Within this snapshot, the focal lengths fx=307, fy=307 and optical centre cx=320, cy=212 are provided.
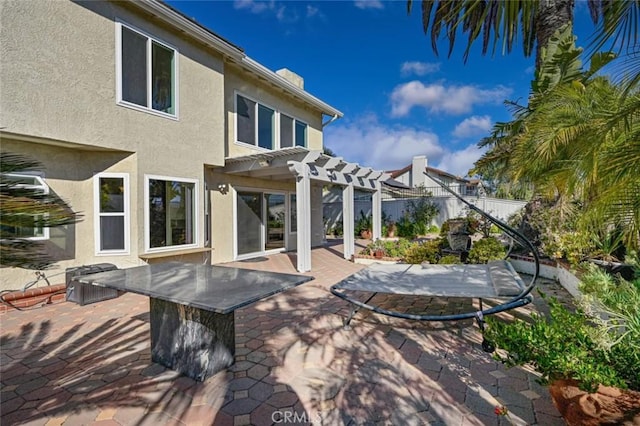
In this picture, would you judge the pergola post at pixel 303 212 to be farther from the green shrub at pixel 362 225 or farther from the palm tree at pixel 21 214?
the green shrub at pixel 362 225

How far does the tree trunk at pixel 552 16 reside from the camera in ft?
29.8

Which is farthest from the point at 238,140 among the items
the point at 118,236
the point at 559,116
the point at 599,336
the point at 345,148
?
the point at 345,148

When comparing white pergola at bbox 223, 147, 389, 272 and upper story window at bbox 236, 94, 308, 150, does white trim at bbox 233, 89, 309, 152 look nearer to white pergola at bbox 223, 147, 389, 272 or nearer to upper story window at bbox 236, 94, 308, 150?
upper story window at bbox 236, 94, 308, 150

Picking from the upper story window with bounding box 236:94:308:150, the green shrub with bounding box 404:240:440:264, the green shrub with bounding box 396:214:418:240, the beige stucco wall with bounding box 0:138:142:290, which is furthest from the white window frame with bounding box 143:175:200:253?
the green shrub with bounding box 396:214:418:240

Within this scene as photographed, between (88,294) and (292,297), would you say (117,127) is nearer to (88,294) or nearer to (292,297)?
(88,294)

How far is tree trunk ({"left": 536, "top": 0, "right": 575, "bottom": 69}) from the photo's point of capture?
29.8ft

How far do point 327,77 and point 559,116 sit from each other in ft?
48.3

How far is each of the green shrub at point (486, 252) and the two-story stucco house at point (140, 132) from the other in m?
4.22

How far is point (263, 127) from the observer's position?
40.0 ft


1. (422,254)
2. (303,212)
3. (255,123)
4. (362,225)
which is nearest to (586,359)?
(422,254)

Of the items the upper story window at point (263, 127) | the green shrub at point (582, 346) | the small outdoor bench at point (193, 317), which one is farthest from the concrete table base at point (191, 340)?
the upper story window at point (263, 127)

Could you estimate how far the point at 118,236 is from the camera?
7.76 metres

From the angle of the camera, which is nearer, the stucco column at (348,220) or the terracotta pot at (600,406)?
the terracotta pot at (600,406)
